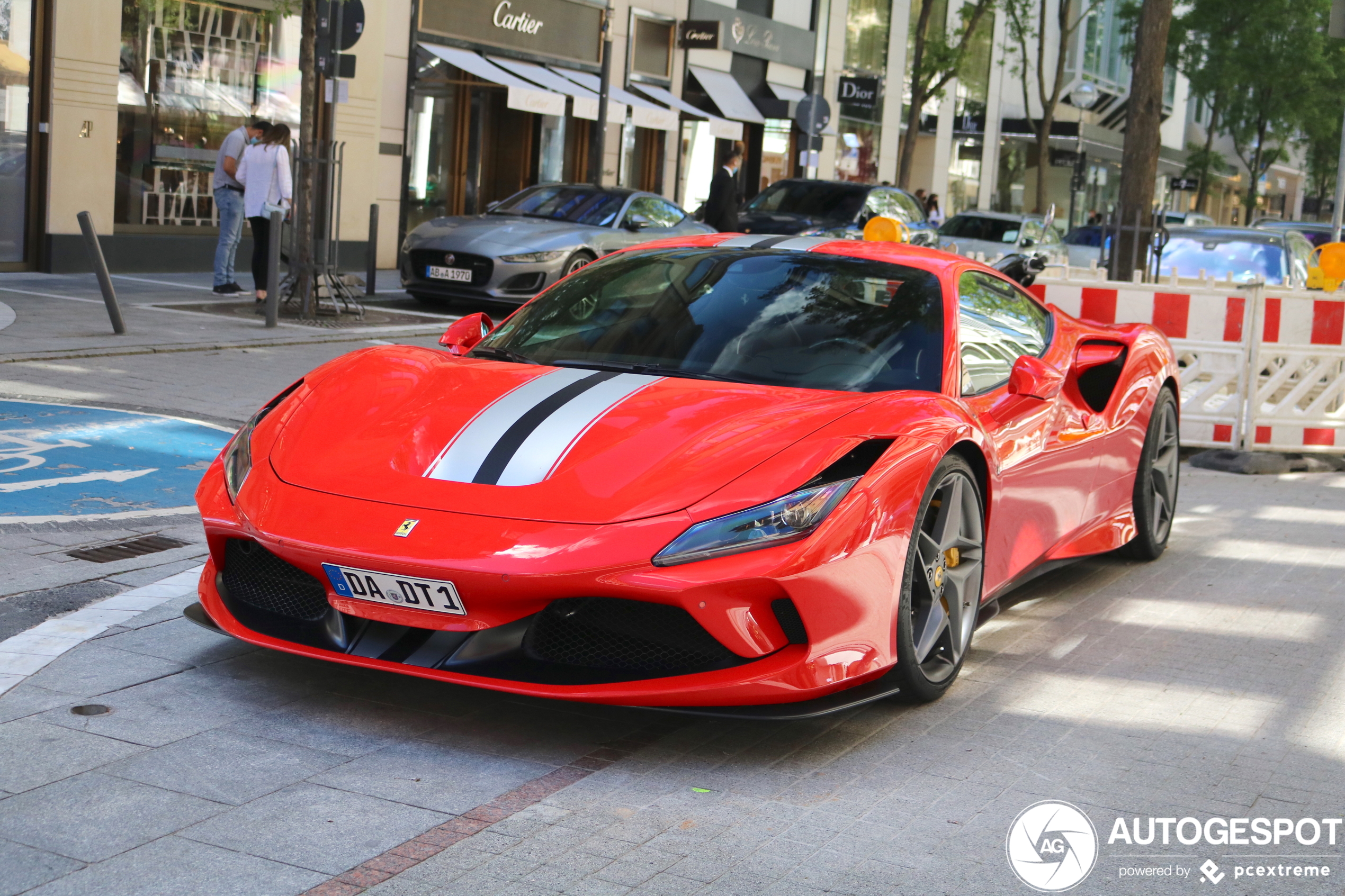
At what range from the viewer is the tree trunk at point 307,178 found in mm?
14109

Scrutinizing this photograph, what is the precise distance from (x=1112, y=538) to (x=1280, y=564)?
1091 millimetres

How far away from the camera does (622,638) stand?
3781 millimetres

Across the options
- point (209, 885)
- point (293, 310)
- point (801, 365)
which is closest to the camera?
point (209, 885)

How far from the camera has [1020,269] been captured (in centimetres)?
952

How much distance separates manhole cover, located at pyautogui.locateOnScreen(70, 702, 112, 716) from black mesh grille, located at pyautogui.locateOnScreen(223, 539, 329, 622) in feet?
1.45

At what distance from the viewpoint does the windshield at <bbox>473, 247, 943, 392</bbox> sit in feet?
15.5

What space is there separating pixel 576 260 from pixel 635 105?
10.1 metres

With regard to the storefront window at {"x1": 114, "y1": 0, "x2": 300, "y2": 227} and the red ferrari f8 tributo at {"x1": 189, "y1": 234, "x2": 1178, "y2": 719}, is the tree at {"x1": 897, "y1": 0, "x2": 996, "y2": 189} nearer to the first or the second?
the storefront window at {"x1": 114, "y1": 0, "x2": 300, "y2": 227}

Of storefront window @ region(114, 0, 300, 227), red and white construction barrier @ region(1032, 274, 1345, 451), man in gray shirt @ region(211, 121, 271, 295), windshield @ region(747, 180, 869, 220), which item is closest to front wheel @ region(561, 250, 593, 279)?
man in gray shirt @ region(211, 121, 271, 295)

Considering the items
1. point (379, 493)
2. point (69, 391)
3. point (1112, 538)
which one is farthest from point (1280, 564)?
point (69, 391)

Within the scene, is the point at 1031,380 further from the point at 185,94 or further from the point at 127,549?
the point at 185,94

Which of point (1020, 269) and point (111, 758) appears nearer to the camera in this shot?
point (111, 758)

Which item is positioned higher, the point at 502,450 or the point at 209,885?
the point at 502,450

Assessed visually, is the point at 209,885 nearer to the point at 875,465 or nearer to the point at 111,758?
the point at 111,758
